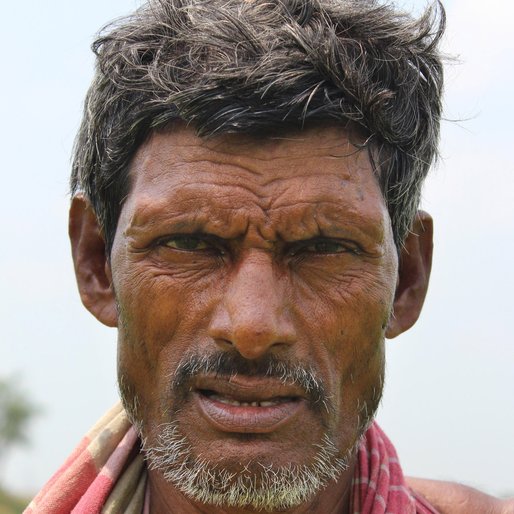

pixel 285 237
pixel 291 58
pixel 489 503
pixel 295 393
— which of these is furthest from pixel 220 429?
pixel 489 503

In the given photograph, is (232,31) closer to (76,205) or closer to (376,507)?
(76,205)

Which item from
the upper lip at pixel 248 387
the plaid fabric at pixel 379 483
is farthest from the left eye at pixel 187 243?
the plaid fabric at pixel 379 483

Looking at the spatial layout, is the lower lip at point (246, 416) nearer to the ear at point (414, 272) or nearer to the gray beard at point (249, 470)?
the gray beard at point (249, 470)

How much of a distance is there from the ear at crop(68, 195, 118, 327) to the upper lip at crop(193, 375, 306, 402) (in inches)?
26.6

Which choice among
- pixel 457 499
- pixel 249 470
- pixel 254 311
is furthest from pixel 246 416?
pixel 457 499

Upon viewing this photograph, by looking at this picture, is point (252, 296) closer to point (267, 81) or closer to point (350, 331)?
point (350, 331)

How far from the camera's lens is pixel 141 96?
119 inches

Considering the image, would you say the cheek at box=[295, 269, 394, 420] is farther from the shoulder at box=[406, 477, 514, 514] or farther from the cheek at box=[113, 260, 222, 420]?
the shoulder at box=[406, 477, 514, 514]

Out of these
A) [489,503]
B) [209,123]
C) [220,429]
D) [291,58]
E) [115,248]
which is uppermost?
[291,58]

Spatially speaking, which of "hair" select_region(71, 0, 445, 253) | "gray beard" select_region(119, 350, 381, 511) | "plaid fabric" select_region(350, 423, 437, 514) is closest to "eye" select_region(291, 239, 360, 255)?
"hair" select_region(71, 0, 445, 253)

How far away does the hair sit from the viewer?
288 centimetres

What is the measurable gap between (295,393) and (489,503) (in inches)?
59.1

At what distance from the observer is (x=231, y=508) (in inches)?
121

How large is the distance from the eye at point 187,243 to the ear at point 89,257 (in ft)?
1.36
